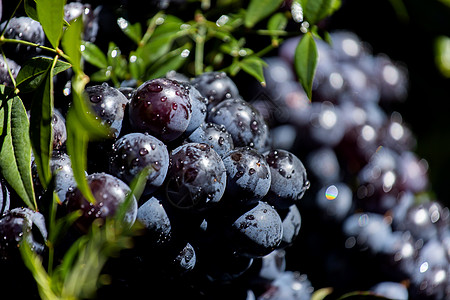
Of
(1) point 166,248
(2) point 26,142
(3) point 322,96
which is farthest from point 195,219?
(3) point 322,96

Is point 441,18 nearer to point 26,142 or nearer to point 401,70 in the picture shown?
point 401,70

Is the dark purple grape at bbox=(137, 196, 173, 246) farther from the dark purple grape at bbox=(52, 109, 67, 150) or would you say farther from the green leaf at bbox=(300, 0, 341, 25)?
the green leaf at bbox=(300, 0, 341, 25)

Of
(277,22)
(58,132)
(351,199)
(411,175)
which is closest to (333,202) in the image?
(351,199)

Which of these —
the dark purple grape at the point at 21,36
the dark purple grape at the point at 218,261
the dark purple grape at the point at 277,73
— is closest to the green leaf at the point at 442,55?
the dark purple grape at the point at 277,73

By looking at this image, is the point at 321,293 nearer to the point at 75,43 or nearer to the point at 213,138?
the point at 213,138

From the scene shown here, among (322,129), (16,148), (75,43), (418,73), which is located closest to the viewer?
(75,43)

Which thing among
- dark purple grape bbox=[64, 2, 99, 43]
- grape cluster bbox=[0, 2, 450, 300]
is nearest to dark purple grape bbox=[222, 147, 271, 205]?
grape cluster bbox=[0, 2, 450, 300]

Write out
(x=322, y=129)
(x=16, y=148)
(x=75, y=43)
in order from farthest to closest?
(x=322, y=129) → (x=16, y=148) → (x=75, y=43)

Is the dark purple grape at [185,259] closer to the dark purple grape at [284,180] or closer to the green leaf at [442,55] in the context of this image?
the dark purple grape at [284,180]
